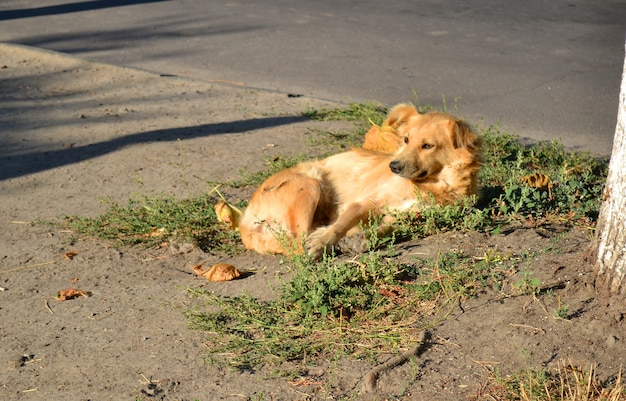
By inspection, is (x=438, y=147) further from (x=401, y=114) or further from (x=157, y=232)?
(x=157, y=232)

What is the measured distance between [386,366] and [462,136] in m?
2.31

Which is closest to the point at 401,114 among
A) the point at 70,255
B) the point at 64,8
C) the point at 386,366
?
the point at 386,366

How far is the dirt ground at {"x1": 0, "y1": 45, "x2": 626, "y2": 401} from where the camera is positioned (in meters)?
4.33

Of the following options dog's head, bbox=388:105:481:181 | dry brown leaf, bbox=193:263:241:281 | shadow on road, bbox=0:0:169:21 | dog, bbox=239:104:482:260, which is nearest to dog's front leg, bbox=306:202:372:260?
dog, bbox=239:104:482:260

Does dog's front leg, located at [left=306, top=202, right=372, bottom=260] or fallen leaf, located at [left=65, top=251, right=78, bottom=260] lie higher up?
dog's front leg, located at [left=306, top=202, right=372, bottom=260]

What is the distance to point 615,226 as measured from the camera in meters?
4.52

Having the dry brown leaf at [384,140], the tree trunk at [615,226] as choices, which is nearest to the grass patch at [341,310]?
the tree trunk at [615,226]

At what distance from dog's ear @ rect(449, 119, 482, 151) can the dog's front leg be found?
773 mm

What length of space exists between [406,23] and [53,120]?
6806mm

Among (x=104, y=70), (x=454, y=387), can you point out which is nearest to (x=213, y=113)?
(x=104, y=70)

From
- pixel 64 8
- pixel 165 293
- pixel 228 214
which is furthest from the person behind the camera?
pixel 64 8

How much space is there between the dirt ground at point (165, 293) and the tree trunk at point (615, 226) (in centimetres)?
12

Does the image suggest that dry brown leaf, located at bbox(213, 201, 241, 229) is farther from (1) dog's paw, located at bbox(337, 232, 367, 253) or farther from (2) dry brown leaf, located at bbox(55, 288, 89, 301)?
(2) dry brown leaf, located at bbox(55, 288, 89, 301)

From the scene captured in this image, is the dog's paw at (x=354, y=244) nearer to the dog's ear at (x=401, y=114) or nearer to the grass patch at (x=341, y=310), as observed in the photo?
the grass patch at (x=341, y=310)
